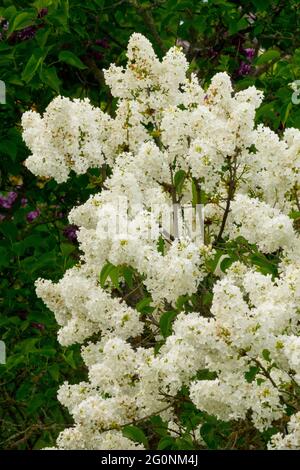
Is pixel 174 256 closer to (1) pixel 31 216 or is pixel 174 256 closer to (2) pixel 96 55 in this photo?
(2) pixel 96 55

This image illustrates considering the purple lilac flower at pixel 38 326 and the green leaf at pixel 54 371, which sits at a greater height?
the purple lilac flower at pixel 38 326

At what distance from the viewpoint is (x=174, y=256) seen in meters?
3.54

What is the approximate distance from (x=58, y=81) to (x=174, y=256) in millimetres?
1933

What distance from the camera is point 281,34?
5922 millimetres

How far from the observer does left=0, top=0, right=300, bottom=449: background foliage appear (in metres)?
5.13

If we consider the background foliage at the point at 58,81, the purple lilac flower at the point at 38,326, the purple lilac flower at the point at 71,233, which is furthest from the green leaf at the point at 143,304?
the purple lilac flower at the point at 38,326

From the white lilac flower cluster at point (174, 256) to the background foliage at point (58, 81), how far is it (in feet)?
2.30

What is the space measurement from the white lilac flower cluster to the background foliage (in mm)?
702

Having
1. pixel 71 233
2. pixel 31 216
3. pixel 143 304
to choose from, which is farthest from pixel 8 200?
Answer: pixel 143 304

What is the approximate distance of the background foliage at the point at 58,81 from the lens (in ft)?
16.8

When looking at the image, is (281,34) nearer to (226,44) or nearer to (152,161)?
(226,44)

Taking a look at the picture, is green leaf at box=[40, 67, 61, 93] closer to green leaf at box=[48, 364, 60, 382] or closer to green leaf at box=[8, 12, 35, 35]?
green leaf at box=[8, 12, 35, 35]

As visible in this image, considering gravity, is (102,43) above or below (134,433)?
above

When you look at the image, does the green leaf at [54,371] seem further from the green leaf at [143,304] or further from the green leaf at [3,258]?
the green leaf at [143,304]
